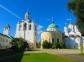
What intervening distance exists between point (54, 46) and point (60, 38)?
11.4 meters

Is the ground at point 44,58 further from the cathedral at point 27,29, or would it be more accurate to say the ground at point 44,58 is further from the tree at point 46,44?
the cathedral at point 27,29

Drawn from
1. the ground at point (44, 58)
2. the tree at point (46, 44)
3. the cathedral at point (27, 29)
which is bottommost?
the ground at point (44, 58)

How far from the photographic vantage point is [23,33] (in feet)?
381

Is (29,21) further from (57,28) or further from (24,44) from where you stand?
(24,44)

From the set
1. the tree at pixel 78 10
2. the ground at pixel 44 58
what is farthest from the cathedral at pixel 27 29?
the tree at pixel 78 10

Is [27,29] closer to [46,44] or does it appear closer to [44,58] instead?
[46,44]

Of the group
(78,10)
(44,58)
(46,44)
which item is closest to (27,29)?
(46,44)

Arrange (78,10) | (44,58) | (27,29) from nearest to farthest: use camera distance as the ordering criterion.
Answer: (78,10) → (44,58) → (27,29)

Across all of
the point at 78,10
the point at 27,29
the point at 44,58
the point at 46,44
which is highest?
the point at 27,29

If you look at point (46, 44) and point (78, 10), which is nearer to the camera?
point (78, 10)

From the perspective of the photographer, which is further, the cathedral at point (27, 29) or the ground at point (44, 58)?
the cathedral at point (27, 29)

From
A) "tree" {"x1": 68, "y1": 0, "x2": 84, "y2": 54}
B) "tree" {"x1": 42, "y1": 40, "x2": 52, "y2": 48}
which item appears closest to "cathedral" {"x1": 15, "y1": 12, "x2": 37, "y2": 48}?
"tree" {"x1": 42, "y1": 40, "x2": 52, "y2": 48}

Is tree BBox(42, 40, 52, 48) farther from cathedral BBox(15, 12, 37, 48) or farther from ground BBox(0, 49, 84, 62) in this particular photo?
ground BBox(0, 49, 84, 62)

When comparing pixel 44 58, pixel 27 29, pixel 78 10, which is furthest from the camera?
pixel 27 29
